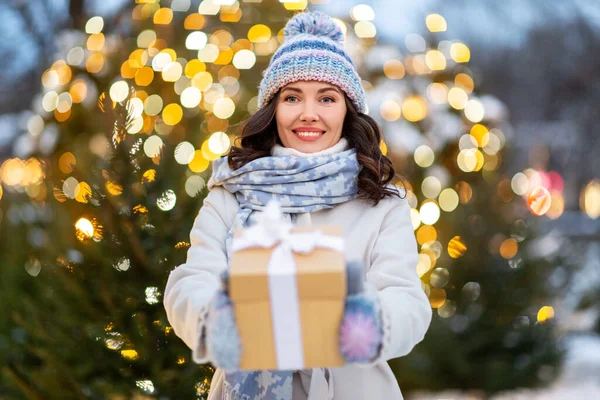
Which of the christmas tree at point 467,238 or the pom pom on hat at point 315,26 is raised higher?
the pom pom on hat at point 315,26

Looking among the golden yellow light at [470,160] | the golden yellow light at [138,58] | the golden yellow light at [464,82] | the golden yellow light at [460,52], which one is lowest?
the golden yellow light at [470,160]

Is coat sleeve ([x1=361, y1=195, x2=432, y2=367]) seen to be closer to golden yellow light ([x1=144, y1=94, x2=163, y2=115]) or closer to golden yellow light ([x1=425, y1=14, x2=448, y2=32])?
golden yellow light ([x1=144, y1=94, x2=163, y2=115])

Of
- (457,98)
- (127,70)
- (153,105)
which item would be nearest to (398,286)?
(153,105)

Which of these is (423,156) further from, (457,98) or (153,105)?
(153,105)

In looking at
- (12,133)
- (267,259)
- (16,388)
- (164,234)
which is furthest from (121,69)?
(12,133)

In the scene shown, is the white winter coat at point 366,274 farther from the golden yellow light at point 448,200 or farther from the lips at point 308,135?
the golden yellow light at point 448,200

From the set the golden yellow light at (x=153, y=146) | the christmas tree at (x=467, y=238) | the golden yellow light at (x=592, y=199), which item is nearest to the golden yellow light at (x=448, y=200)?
the christmas tree at (x=467, y=238)

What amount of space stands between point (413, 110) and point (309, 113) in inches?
112

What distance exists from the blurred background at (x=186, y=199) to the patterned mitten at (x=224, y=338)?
134 centimetres

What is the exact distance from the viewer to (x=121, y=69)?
404 centimetres

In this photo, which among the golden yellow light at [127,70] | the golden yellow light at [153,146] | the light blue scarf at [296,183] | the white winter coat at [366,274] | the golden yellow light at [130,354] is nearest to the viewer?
the white winter coat at [366,274]

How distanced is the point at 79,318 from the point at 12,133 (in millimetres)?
6753

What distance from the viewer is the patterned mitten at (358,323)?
1710 millimetres

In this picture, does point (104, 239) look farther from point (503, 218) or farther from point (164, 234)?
point (503, 218)
